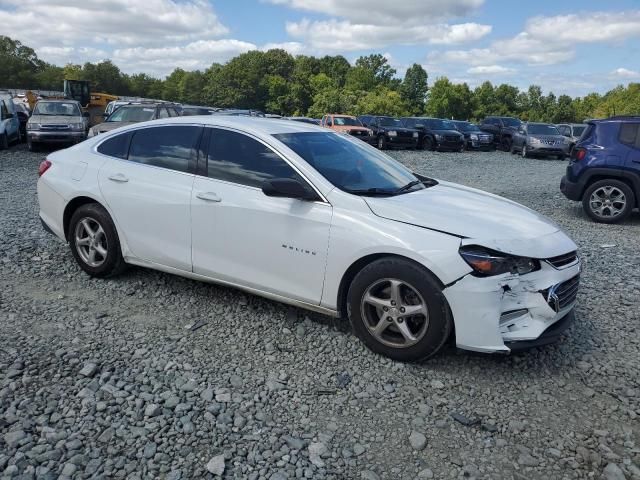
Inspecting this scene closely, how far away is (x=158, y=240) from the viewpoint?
454 cm

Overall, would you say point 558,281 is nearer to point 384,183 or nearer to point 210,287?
point 384,183

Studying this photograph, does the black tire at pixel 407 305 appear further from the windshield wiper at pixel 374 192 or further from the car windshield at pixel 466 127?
the car windshield at pixel 466 127

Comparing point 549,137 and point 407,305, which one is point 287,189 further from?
point 549,137

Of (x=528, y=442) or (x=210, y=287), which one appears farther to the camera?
(x=210, y=287)

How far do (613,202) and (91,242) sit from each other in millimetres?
7988

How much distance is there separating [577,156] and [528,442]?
7.38 m

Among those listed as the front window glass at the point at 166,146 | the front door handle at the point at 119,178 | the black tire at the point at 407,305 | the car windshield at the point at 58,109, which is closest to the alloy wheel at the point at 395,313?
the black tire at the point at 407,305

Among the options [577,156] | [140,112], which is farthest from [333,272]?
[140,112]

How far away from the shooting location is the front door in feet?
12.6

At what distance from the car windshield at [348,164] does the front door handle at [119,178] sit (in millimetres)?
1448

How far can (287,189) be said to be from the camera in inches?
149

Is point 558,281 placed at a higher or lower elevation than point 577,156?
lower

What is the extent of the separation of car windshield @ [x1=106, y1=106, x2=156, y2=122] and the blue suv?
11.3 m

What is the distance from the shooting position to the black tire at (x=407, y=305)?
11.3 feet
